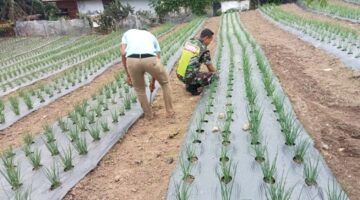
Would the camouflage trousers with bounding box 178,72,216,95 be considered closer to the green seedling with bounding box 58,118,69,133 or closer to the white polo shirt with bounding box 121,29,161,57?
the white polo shirt with bounding box 121,29,161,57

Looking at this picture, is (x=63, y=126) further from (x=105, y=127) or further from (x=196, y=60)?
(x=196, y=60)

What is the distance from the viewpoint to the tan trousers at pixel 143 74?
4625 millimetres

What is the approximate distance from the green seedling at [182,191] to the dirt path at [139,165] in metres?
0.24

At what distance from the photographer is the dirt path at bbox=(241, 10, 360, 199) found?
3750mm

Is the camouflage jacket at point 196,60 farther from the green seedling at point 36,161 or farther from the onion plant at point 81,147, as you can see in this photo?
the green seedling at point 36,161

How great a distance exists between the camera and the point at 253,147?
12.1 feet

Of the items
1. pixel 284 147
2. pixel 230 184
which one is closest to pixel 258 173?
pixel 230 184

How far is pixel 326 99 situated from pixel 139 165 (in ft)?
10.8

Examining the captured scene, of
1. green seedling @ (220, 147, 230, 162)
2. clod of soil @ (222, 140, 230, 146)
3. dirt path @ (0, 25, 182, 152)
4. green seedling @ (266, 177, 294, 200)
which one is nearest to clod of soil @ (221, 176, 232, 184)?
green seedling @ (220, 147, 230, 162)

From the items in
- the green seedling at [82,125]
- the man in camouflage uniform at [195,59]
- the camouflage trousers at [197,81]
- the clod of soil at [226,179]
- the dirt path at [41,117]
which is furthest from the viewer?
the camouflage trousers at [197,81]

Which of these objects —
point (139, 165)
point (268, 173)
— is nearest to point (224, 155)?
point (268, 173)

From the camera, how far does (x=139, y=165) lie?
3.93 metres

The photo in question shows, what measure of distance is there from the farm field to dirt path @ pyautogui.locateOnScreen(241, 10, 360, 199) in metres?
0.02

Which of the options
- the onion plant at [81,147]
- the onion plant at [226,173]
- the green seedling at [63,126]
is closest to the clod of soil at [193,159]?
the onion plant at [226,173]
